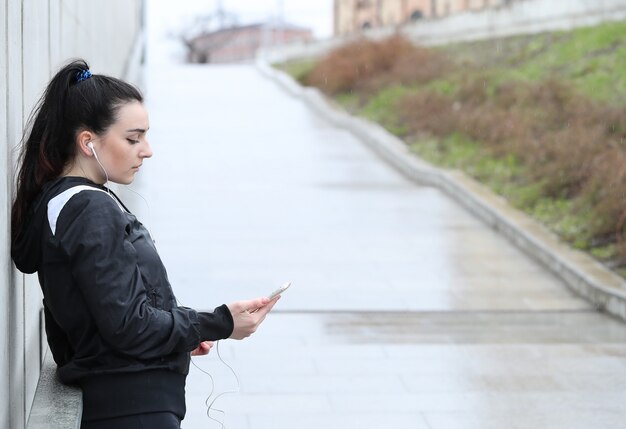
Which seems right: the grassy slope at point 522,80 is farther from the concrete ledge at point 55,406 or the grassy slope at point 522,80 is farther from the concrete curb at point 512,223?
the concrete ledge at point 55,406

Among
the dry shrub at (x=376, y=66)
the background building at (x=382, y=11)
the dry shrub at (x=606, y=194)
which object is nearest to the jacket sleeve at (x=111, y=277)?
the dry shrub at (x=606, y=194)

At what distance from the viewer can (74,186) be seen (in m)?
3.14

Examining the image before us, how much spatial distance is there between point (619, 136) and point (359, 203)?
3.33 m

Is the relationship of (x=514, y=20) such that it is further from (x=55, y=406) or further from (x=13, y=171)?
(x=55, y=406)

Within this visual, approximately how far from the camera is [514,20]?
97.2 feet

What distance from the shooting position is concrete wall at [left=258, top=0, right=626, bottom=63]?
25.6 metres

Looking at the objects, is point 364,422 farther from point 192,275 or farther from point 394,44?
point 394,44

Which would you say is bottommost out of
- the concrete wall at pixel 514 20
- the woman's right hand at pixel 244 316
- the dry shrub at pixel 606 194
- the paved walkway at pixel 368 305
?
the paved walkway at pixel 368 305

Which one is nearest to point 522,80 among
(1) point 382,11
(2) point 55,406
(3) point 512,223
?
(3) point 512,223

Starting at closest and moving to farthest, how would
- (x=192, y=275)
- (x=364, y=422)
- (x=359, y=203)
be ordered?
(x=364, y=422) < (x=192, y=275) < (x=359, y=203)

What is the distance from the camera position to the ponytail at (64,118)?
321cm

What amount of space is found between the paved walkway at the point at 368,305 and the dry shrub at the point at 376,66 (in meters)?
7.17

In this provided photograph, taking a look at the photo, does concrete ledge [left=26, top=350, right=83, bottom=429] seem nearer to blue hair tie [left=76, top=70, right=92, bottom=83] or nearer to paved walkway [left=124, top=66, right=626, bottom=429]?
blue hair tie [left=76, top=70, right=92, bottom=83]

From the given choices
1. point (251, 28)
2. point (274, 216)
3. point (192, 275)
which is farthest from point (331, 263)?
point (251, 28)
